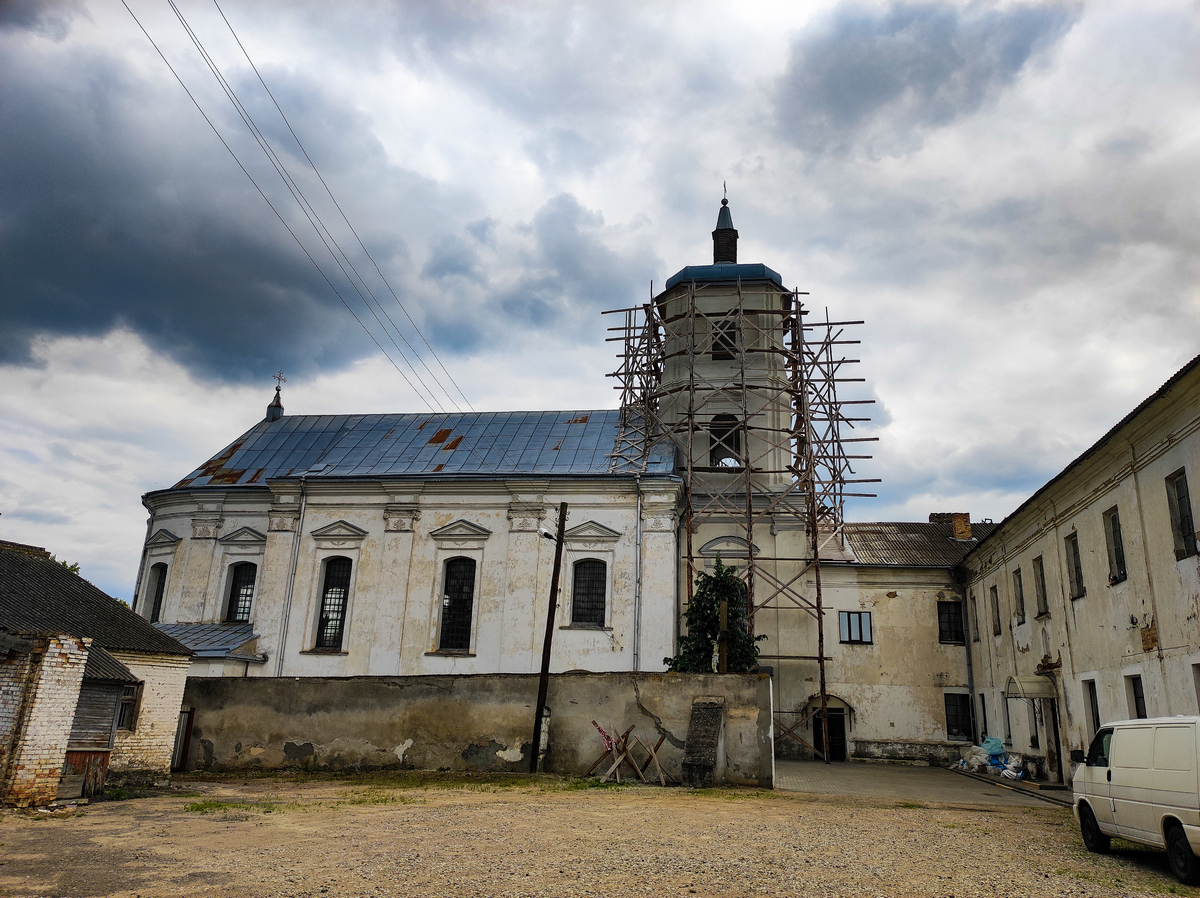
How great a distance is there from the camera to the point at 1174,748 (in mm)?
8273


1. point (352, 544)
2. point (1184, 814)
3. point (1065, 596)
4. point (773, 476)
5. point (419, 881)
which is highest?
point (773, 476)

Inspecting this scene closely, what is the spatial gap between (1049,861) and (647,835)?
4.22 m

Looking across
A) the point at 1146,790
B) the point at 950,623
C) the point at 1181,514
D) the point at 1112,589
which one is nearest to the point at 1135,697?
the point at 1112,589

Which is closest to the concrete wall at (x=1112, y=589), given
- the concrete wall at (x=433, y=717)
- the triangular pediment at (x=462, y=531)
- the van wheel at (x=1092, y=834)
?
the van wheel at (x=1092, y=834)

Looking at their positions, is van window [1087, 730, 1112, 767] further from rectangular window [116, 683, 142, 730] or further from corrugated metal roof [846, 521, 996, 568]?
corrugated metal roof [846, 521, 996, 568]

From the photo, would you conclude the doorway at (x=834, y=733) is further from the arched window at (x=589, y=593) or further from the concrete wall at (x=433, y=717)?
the concrete wall at (x=433, y=717)

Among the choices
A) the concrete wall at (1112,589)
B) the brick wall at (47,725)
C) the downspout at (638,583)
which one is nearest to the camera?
the brick wall at (47,725)

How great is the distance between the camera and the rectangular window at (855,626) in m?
26.2

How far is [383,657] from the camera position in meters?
24.2

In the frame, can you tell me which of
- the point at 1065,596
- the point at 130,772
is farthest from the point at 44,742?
the point at 1065,596

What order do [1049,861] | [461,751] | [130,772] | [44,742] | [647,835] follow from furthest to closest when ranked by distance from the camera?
[461,751] < [130,772] < [44,742] < [647,835] < [1049,861]

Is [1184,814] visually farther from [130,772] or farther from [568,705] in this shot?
[130,772]

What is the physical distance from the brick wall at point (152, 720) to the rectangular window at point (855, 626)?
18412 millimetres

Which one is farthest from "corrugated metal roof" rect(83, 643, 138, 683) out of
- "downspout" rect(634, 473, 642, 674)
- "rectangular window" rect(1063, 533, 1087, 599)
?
"rectangular window" rect(1063, 533, 1087, 599)
